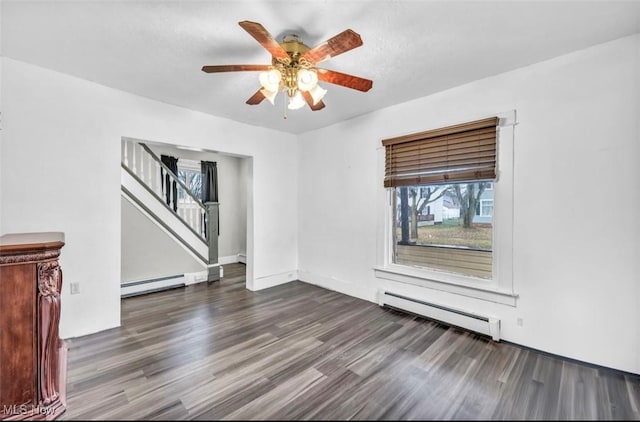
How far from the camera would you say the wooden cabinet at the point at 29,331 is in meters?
1.46

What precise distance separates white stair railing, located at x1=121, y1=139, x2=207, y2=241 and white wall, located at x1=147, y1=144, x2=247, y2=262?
3.65 feet

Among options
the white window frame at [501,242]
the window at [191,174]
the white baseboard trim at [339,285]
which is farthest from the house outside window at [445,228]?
the window at [191,174]

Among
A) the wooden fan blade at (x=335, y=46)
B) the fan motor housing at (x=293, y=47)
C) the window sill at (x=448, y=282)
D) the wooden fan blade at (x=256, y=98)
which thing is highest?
the fan motor housing at (x=293, y=47)

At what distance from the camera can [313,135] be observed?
4289 millimetres

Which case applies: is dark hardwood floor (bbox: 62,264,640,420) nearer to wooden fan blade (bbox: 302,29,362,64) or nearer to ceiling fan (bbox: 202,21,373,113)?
wooden fan blade (bbox: 302,29,362,64)

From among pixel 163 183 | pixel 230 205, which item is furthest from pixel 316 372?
pixel 230 205

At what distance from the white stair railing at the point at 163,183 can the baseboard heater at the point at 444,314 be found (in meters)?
3.34

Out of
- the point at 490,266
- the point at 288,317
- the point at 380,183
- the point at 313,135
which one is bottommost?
the point at 288,317

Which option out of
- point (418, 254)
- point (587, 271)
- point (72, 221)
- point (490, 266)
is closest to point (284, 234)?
point (418, 254)

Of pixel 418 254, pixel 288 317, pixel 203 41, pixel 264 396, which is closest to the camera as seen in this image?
pixel 264 396

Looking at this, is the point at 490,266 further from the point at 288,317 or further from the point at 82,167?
the point at 82,167

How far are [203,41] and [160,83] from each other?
98cm

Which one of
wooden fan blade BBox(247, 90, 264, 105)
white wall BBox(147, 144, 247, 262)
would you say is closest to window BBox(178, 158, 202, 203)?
white wall BBox(147, 144, 247, 262)

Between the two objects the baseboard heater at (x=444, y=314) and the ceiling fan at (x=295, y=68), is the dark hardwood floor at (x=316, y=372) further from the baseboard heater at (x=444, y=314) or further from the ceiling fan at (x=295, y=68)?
the ceiling fan at (x=295, y=68)
